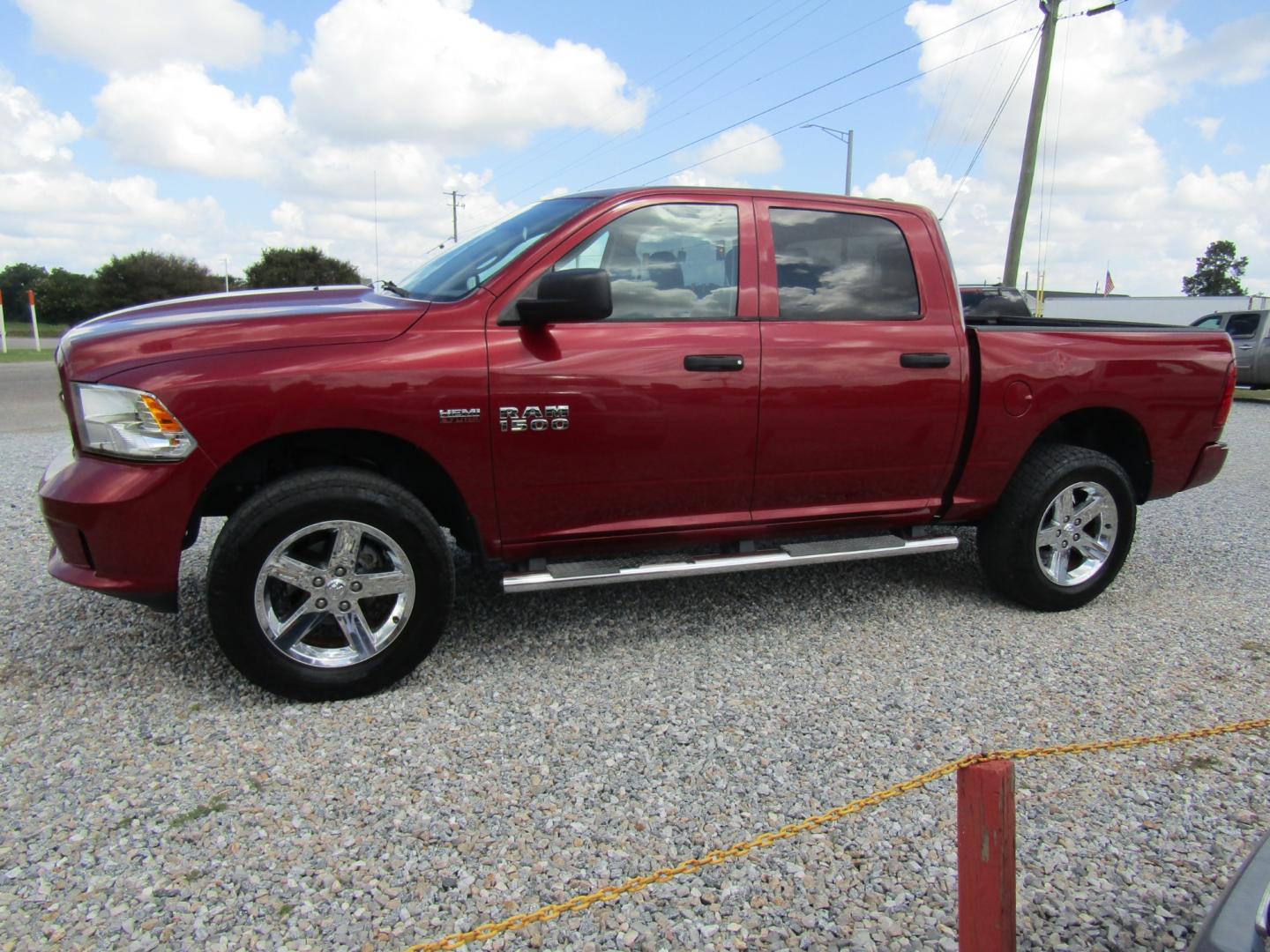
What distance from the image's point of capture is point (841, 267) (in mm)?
3863

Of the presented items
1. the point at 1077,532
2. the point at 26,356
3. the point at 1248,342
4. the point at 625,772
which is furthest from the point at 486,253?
the point at 26,356

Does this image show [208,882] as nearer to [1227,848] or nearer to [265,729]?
[265,729]

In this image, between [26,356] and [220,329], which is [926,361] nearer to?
[220,329]

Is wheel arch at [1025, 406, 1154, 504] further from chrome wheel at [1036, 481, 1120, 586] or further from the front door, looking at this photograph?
the front door

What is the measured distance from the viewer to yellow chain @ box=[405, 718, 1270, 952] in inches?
80.7

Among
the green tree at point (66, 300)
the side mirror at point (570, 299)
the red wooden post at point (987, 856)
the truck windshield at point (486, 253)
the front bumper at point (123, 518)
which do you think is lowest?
the red wooden post at point (987, 856)

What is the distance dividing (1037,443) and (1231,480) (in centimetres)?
478

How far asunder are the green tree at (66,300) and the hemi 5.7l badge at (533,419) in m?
46.3

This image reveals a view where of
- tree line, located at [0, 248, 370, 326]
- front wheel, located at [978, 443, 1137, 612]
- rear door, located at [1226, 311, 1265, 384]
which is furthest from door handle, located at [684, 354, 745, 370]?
tree line, located at [0, 248, 370, 326]

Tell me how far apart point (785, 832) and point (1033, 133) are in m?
18.7

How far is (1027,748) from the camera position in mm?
2982

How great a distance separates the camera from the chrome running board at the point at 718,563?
341 centimetres

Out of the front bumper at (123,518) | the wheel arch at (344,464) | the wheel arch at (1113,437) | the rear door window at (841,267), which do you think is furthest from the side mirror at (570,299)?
the wheel arch at (1113,437)

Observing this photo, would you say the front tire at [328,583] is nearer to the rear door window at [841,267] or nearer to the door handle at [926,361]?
the rear door window at [841,267]
